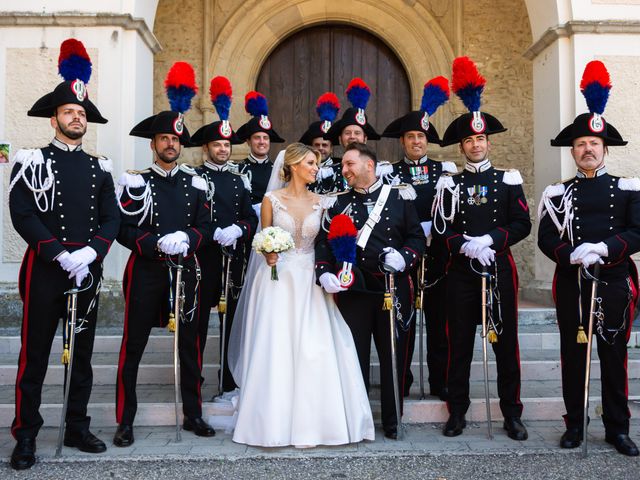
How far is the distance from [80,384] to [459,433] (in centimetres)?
253

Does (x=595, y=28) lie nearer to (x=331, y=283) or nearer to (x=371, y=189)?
(x=371, y=189)

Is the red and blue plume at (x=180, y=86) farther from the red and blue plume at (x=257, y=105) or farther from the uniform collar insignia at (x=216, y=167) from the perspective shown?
Result: the red and blue plume at (x=257, y=105)

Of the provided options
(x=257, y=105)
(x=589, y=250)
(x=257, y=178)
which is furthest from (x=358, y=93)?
(x=589, y=250)

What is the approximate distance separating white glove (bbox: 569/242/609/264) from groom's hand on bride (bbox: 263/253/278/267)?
6.20ft

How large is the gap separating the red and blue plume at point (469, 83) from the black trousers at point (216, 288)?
2106 millimetres

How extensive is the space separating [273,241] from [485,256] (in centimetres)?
138

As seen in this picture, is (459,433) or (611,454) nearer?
(611,454)

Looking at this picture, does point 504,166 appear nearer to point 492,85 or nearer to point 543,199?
point 492,85

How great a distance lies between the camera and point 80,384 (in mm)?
4035

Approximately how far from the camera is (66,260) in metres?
3.75

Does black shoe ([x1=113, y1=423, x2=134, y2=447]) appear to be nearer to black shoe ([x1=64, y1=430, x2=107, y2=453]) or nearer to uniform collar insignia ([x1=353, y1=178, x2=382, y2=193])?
black shoe ([x1=64, y1=430, x2=107, y2=453])

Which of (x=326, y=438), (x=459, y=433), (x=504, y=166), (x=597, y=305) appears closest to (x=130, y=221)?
(x=326, y=438)

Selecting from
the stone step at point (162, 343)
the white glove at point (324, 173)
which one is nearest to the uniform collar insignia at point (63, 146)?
the white glove at point (324, 173)

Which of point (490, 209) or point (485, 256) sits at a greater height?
point (490, 209)
